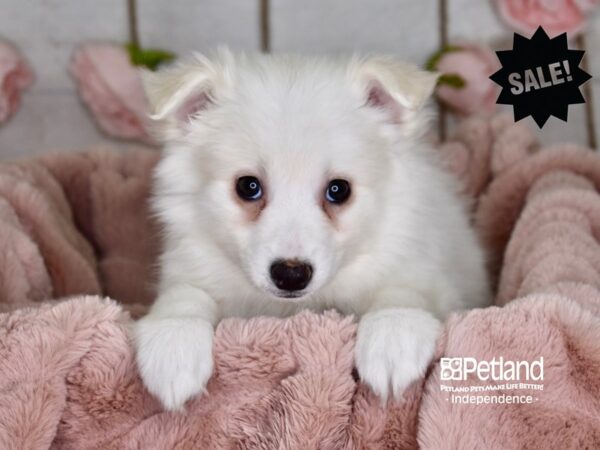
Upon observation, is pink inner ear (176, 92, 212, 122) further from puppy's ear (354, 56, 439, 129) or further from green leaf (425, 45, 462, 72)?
green leaf (425, 45, 462, 72)

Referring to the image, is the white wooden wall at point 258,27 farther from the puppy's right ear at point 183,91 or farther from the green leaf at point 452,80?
the puppy's right ear at point 183,91

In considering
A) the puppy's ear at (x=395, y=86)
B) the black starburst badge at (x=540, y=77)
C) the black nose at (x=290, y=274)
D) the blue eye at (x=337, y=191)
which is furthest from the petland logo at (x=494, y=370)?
the black starburst badge at (x=540, y=77)

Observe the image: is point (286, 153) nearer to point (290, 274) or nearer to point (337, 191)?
point (337, 191)

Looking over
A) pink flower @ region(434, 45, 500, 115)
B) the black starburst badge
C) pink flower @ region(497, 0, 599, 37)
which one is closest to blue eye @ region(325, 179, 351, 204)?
the black starburst badge

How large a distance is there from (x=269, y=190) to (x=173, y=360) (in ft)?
1.87

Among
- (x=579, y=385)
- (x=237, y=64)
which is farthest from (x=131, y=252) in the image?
(x=579, y=385)

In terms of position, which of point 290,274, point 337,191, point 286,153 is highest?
point 286,153

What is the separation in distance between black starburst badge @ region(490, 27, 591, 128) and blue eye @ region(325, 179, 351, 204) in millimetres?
1194

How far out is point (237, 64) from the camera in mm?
2441

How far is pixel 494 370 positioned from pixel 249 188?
0.83 meters

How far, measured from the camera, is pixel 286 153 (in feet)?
7.01

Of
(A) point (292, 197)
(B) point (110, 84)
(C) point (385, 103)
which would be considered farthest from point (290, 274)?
(B) point (110, 84)

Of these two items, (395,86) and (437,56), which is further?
(437,56)

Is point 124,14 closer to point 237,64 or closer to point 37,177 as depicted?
point 37,177
